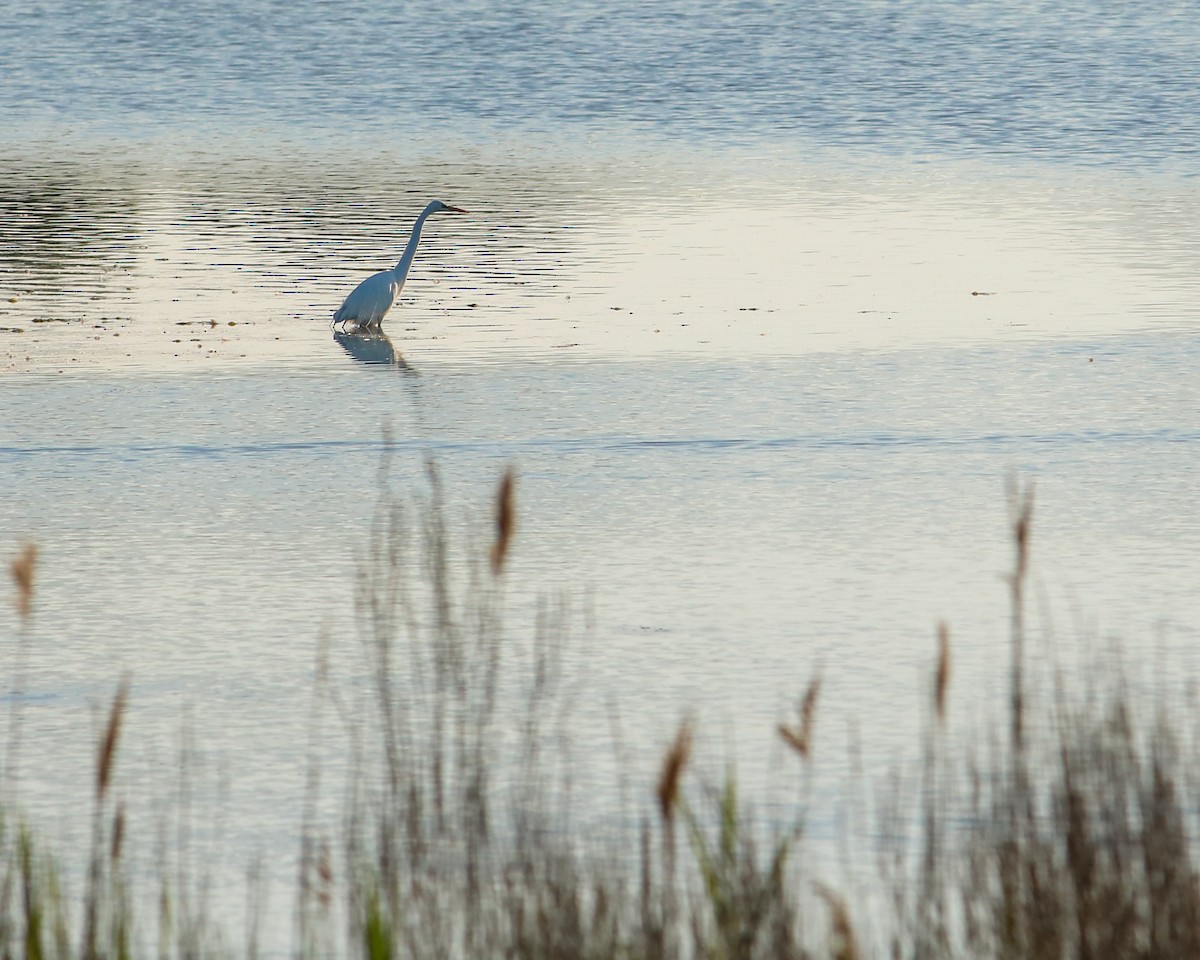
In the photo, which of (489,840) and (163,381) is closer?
(489,840)

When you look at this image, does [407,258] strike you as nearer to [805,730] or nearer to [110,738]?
[805,730]

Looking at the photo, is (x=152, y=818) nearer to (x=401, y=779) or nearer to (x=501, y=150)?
(x=401, y=779)

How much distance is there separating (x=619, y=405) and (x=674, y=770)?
21.3 ft

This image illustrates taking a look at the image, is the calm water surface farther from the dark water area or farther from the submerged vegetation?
the submerged vegetation

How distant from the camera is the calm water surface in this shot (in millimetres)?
5391

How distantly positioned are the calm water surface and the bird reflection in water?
2.1 inches

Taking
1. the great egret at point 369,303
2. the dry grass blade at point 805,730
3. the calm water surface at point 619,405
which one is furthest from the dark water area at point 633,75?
the dry grass blade at point 805,730

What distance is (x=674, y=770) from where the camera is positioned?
2346 mm

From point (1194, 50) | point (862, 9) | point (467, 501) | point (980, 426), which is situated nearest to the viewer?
point (467, 501)

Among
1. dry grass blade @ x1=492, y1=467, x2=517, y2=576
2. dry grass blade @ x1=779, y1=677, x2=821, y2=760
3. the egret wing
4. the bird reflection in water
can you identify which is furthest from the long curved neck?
dry grass blade @ x1=779, y1=677, x2=821, y2=760

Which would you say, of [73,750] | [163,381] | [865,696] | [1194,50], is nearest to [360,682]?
[73,750]

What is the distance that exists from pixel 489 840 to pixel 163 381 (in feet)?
20.5

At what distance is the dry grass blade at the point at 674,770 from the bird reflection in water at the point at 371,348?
746 cm

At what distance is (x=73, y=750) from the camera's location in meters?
4.77
